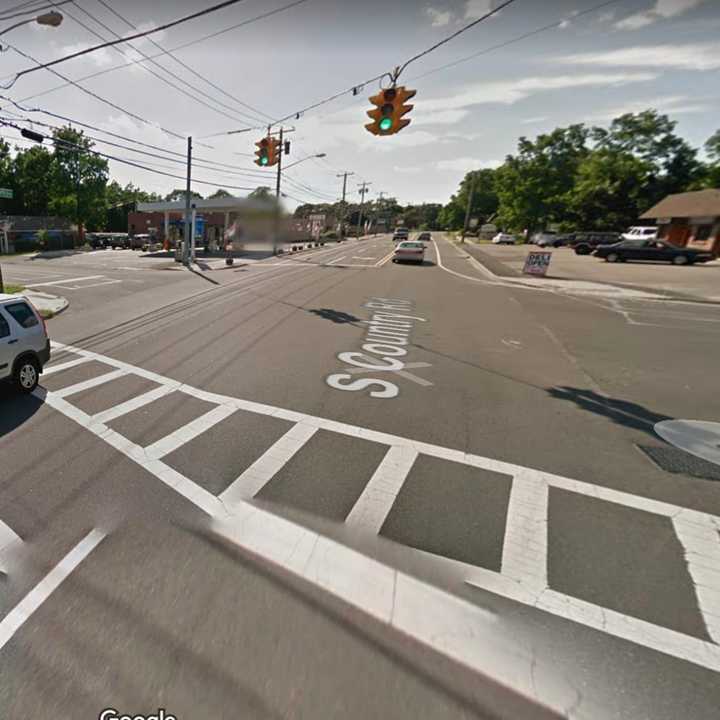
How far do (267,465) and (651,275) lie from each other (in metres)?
26.3

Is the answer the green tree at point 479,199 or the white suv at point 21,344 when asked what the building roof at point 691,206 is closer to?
the white suv at point 21,344

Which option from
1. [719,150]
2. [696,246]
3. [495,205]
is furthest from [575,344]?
[495,205]

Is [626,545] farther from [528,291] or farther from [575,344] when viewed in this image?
[528,291]

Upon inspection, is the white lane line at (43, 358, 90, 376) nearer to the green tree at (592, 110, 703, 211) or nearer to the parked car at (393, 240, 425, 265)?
the parked car at (393, 240, 425, 265)

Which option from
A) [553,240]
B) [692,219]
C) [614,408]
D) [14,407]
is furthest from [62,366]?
[553,240]

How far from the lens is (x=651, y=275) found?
22422 millimetres

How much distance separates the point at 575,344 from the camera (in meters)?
9.47

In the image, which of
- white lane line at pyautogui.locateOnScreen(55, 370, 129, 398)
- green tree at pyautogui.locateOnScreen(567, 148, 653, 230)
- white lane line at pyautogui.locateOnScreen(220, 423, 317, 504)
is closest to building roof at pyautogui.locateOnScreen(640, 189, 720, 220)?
green tree at pyautogui.locateOnScreen(567, 148, 653, 230)

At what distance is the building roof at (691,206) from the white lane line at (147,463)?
39933 millimetres

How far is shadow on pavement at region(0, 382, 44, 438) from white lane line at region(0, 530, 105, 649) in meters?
2.67

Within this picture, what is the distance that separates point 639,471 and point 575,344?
5.83m

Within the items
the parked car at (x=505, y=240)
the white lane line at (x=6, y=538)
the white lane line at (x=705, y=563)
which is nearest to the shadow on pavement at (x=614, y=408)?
the white lane line at (x=705, y=563)

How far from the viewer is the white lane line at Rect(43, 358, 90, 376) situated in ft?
22.5

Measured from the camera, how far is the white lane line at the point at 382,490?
135 inches
